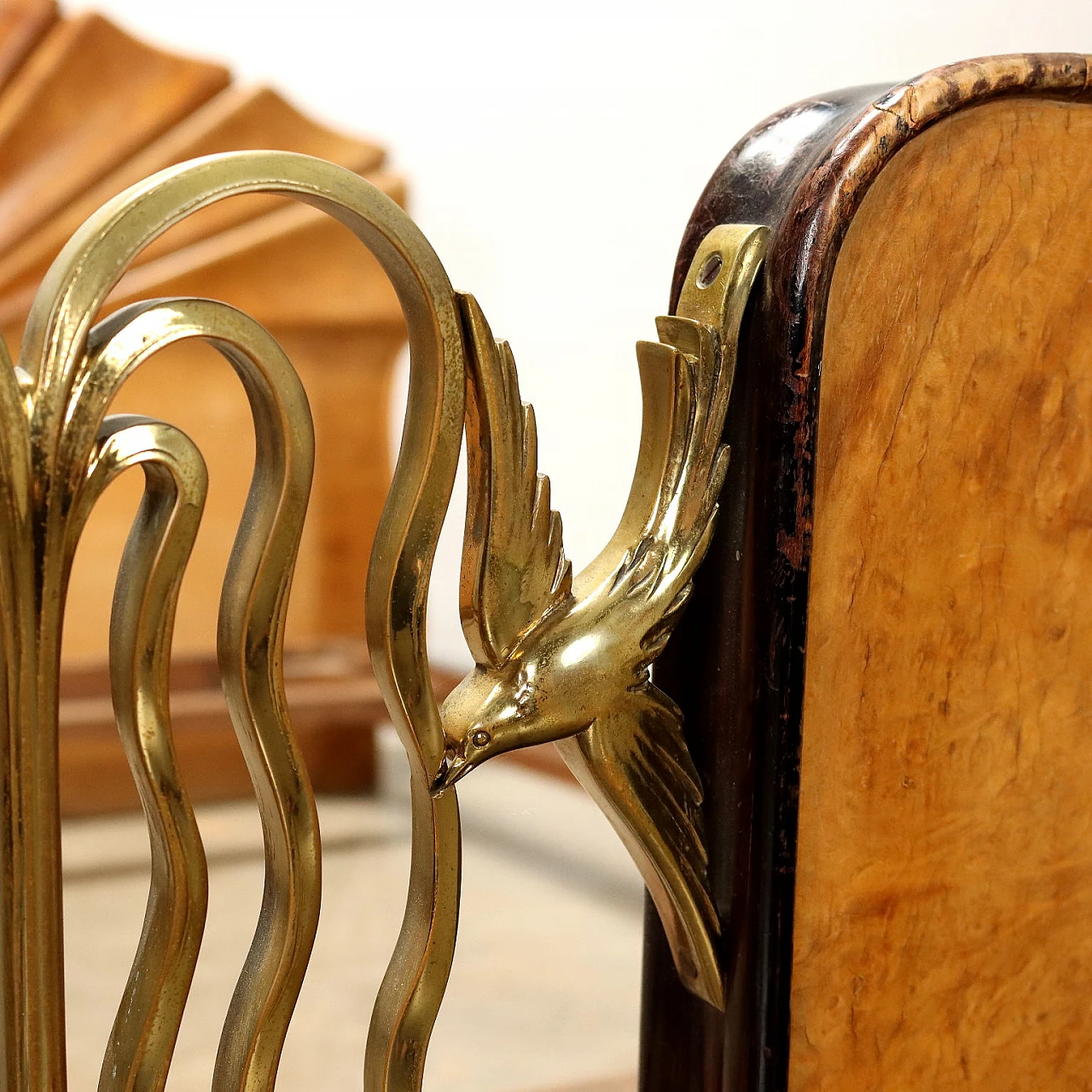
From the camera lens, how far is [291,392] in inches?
8.9

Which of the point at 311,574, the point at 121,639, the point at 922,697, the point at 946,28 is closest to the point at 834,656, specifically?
the point at 922,697

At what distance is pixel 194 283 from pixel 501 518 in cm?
112

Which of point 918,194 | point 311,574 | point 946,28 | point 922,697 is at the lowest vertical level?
point 311,574

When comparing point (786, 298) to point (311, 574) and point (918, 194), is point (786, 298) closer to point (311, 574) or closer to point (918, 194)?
point (918, 194)

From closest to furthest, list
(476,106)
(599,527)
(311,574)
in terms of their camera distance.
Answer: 1. (599,527)
2. (476,106)
3. (311,574)

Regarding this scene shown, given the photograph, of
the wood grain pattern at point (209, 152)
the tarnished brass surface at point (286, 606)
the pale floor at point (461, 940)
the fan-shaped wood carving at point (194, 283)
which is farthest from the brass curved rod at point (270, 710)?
the wood grain pattern at point (209, 152)

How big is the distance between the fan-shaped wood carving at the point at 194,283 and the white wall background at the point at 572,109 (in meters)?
0.06

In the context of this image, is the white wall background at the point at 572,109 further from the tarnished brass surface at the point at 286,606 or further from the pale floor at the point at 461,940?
the tarnished brass surface at the point at 286,606

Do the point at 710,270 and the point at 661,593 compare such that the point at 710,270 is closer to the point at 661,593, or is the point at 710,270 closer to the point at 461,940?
the point at 661,593

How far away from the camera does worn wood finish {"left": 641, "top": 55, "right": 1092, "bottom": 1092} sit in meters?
0.25

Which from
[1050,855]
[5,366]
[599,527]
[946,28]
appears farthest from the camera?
[599,527]

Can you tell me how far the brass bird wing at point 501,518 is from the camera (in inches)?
9.4

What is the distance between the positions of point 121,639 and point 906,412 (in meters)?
0.16

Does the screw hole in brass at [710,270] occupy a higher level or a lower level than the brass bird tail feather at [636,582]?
higher
